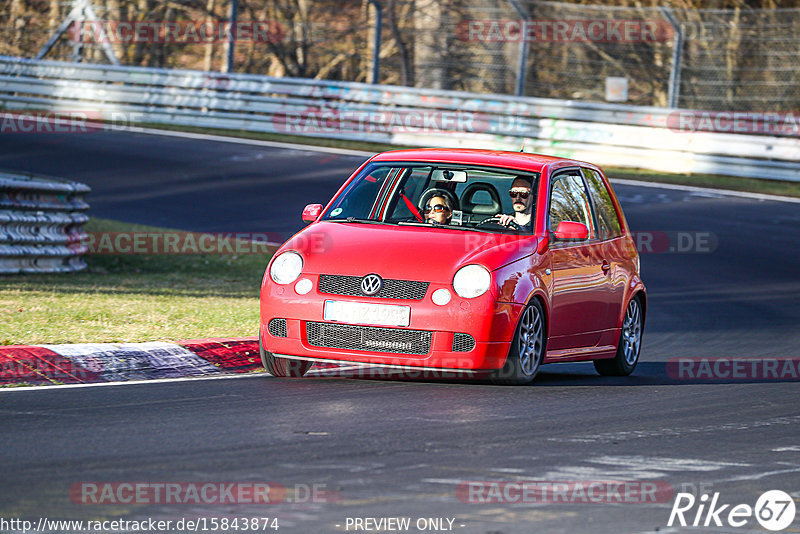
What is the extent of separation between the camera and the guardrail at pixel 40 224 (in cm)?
1441

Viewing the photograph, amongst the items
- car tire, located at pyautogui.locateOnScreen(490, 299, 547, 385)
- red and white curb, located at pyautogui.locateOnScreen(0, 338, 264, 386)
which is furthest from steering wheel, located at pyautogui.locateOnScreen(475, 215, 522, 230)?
red and white curb, located at pyautogui.locateOnScreen(0, 338, 264, 386)

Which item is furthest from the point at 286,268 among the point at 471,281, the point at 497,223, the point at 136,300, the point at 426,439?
the point at 136,300

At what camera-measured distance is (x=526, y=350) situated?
29.3ft

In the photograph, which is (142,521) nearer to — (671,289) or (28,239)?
(28,239)

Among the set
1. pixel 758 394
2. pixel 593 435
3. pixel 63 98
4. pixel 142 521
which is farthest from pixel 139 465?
pixel 63 98

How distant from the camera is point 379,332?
8477 millimetres

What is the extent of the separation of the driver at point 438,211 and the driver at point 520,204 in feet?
1.13

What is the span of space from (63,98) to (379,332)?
76.0 ft

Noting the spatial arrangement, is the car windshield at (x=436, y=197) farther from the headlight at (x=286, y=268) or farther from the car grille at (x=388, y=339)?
the car grille at (x=388, y=339)

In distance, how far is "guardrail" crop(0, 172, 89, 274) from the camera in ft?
47.3

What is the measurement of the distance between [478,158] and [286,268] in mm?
1827

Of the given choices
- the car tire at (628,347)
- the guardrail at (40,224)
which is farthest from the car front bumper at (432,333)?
the guardrail at (40,224)

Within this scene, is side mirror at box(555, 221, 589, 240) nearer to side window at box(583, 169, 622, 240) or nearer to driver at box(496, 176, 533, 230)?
driver at box(496, 176, 533, 230)

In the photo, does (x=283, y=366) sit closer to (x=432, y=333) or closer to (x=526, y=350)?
(x=432, y=333)
